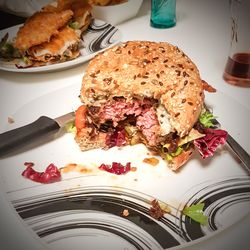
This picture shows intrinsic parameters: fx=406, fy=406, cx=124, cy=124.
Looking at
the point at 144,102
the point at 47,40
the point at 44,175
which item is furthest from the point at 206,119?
the point at 47,40

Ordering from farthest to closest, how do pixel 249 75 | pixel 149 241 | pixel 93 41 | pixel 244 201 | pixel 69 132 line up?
pixel 93 41 < pixel 249 75 < pixel 69 132 < pixel 244 201 < pixel 149 241

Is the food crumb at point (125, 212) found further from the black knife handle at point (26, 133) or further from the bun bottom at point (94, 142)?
the black knife handle at point (26, 133)

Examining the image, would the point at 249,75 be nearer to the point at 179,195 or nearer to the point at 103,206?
the point at 179,195

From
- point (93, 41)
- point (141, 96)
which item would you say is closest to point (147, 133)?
point (141, 96)

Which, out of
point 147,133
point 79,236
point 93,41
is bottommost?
point 79,236

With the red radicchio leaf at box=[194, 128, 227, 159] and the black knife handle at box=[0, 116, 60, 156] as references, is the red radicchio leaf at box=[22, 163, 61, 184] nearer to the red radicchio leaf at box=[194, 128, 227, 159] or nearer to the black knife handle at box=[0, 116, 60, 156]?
the black knife handle at box=[0, 116, 60, 156]

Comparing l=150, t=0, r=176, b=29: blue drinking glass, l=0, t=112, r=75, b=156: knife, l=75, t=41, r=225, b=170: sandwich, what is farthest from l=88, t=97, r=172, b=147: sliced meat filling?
l=150, t=0, r=176, b=29: blue drinking glass
